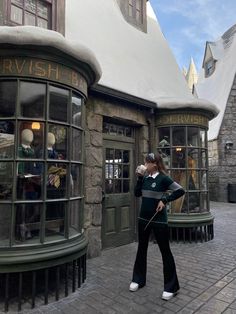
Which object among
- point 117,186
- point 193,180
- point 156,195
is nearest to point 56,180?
point 156,195

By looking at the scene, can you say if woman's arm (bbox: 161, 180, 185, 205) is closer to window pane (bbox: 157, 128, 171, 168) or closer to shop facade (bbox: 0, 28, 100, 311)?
shop facade (bbox: 0, 28, 100, 311)

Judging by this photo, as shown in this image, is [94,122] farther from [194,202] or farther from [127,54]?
[194,202]

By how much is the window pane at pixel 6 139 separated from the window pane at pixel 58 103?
47cm

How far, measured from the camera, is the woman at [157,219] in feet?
10.2

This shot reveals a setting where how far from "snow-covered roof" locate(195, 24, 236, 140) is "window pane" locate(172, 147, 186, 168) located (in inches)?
314

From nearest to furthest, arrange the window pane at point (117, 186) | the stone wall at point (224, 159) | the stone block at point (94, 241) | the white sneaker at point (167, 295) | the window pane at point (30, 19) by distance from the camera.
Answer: the white sneaker at point (167, 295) < the window pane at point (30, 19) < the stone block at point (94, 241) < the window pane at point (117, 186) < the stone wall at point (224, 159)

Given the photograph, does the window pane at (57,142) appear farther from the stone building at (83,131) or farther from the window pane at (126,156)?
the window pane at (126,156)

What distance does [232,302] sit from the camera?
119 inches

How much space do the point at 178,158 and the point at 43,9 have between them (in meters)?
3.72

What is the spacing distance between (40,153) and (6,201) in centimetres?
64

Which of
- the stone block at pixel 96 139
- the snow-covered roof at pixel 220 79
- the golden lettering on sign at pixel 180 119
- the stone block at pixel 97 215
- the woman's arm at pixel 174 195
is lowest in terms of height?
the stone block at pixel 97 215

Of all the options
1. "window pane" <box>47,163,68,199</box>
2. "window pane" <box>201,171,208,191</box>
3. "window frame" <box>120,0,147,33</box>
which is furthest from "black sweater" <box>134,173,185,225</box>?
"window frame" <box>120,0,147,33</box>

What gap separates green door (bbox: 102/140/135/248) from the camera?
5.03 m

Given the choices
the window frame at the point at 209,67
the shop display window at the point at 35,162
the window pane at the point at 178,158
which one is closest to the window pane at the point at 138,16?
the window pane at the point at 178,158
